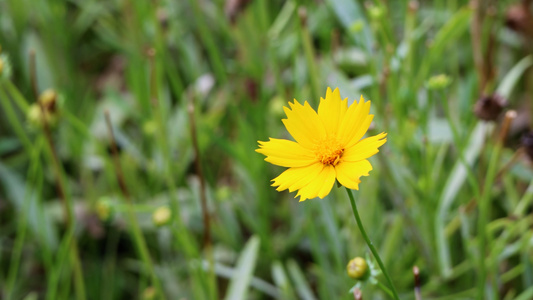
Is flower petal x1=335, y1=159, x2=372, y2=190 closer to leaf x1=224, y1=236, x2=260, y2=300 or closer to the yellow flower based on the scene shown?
the yellow flower

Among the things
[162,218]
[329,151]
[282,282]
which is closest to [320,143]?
[329,151]

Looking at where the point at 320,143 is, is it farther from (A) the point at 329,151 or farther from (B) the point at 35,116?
(B) the point at 35,116

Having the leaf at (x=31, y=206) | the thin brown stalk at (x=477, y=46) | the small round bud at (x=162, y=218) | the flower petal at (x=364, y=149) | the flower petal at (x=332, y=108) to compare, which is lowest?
the flower petal at (x=364, y=149)

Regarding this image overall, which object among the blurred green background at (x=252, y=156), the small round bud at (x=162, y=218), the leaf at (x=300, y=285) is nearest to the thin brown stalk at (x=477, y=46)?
the blurred green background at (x=252, y=156)

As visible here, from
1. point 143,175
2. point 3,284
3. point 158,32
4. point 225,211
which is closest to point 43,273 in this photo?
point 3,284

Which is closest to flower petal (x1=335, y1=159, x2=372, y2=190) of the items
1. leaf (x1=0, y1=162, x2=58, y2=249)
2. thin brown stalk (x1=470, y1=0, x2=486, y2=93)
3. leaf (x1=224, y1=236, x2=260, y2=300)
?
leaf (x1=224, y1=236, x2=260, y2=300)

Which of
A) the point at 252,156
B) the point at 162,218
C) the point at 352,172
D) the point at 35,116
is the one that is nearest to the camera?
the point at 352,172

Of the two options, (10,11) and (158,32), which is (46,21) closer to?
(10,11)

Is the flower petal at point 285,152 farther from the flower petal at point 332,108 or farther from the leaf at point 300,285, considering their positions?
the leaf at point 300,285
